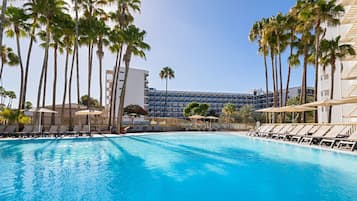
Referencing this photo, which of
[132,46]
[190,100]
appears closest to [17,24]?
[132,46]

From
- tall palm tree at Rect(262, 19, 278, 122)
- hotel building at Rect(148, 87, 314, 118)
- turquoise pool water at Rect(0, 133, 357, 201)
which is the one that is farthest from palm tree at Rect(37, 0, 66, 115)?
hotel building at Rect(148, 87, 314, 118)

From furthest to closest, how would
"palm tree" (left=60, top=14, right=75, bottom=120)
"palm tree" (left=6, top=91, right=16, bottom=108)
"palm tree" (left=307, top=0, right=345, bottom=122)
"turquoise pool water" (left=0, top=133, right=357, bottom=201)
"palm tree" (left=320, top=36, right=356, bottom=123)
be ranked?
"palm tree" (left=6, top=91, right=16, bottom=108)
"palm tree" (left=60, top=14, right=75, bottom=120)
"palm tree" (left=320, top=36, right=356, bottom=123)
"palm tree" (left=307, top=0, right=345, bottom=122)
"turquoise pool water" (left=0, top=133, right=357, bottom=201)

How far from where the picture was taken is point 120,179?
5.57m

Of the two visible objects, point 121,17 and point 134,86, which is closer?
point 121,17

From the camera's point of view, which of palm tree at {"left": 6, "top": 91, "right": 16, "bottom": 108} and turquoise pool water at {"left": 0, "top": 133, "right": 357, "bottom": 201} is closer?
turquoise pool water at {"left": 0, "top": 133, "right": 357, "bottom": 201}

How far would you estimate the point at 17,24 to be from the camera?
20.1 metres

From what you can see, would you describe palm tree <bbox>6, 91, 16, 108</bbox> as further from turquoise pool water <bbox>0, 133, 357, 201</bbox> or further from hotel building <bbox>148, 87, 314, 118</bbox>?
turquoise pool water <bbox>0, 133, 357, 201</bbox>

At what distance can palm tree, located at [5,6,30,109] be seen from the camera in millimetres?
18734

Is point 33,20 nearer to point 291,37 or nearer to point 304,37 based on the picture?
point 291,37

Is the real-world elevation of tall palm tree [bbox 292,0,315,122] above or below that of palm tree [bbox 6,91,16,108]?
above

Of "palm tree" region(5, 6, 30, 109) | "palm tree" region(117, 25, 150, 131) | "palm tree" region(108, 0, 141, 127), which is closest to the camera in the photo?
"palm tree" region(5, 6, 30, 109)

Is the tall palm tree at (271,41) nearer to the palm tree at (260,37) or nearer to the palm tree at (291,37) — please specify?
the palm tree at (260,37)

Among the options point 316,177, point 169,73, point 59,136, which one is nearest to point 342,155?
point 316,177

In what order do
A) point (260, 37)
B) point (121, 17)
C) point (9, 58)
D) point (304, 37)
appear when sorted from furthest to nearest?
1. point (9, 58)
2. point (260, 37)
3. point (121, 17)
4. point (304, 37)
